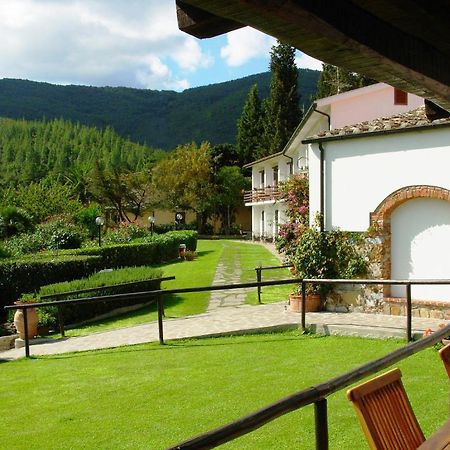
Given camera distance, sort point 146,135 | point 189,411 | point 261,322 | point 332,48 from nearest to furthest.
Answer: point 332,48
point 189,411
point 261,322
point 146,135

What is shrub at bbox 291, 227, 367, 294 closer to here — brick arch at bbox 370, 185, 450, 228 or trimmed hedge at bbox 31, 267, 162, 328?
brick arch at bbox 370, 185, 450, 228

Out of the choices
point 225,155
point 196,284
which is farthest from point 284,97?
point 196,284

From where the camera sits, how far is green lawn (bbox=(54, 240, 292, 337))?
13398mm

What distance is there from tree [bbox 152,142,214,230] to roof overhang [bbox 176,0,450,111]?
4532cm

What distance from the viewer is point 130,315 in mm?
14359

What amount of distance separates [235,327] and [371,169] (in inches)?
166

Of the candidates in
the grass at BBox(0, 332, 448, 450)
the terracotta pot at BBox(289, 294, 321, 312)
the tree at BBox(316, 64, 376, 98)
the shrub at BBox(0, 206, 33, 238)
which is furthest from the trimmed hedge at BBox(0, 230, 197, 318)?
the tree at BBox(316, 64, 376, 98)

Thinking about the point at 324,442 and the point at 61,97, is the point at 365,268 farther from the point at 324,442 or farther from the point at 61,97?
the point at 61,97

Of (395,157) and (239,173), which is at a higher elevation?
(239,173)

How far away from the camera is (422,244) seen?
1097cm

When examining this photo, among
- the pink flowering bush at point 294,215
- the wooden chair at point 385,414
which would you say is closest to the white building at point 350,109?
the pink flowering bush at point 294,215

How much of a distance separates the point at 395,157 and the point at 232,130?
350 ft

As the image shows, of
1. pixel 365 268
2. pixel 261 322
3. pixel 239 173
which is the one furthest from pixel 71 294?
pixel 239 173

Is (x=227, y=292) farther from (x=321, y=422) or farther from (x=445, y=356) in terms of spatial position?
(x=321, y=422)
